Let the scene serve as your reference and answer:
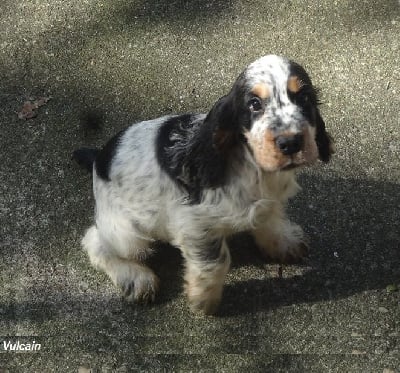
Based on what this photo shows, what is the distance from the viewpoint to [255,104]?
328 cm

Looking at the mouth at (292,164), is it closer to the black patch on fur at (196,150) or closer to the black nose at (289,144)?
the black nose at (289,144)

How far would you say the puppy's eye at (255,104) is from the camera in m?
3.26

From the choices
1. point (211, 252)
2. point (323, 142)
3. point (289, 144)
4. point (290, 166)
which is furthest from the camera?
point (211, 252)

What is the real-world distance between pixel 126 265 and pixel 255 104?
5.40 feet

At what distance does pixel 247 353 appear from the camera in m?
4.08

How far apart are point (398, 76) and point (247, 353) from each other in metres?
2.67

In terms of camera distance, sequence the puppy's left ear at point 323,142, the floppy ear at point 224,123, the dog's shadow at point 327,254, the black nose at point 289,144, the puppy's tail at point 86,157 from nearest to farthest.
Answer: the black nose at point 289,144 → the floppy ear at point 224,123 → the puppy's left ear at point 323,142 → the dog's shadow at point 327,254 → the puppy's tail at point 86,157

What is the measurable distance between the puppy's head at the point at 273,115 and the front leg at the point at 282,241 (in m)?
1.08

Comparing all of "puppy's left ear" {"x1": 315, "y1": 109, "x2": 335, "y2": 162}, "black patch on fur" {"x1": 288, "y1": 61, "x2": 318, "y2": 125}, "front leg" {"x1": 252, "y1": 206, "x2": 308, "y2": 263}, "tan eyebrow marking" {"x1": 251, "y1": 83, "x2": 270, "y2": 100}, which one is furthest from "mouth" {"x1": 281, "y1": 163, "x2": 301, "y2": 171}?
"front leg" {"x1": 252, "y1": 206, "x2": 308, "y2": 263}

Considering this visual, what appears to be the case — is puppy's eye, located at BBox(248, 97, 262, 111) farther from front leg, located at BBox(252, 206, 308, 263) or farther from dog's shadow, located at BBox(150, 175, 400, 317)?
dog's shadow, located at BBox(150, 175, 400, 317)

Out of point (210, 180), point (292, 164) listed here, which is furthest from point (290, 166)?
point (210, 180)

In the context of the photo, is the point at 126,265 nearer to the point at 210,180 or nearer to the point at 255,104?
the point at 210,180

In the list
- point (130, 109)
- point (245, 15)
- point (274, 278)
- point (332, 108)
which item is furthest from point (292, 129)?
point (245, 15)

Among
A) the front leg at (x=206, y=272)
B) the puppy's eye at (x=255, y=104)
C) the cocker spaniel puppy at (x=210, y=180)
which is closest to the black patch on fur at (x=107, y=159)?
the cocker spaniel puppy at (x=210, y=180)
